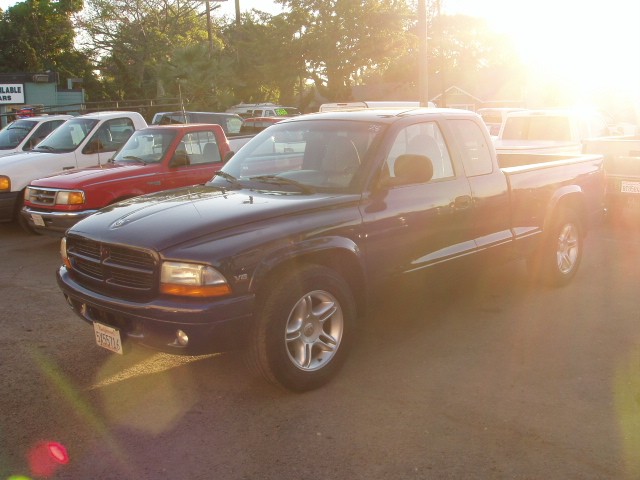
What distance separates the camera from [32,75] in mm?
34844

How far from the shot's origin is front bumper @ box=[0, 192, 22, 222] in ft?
33.8

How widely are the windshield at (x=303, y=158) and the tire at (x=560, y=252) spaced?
248 centimetres

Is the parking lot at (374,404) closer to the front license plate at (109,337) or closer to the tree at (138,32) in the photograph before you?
the front license plate at (109,337)

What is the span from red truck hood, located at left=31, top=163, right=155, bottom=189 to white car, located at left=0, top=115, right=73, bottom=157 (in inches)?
171

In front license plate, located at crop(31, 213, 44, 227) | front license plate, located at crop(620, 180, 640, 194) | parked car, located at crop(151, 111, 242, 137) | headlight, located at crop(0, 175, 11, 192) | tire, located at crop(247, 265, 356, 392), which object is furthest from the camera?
parked car, located at crop(151, 111, 242, 137)

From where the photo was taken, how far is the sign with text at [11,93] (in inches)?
1337

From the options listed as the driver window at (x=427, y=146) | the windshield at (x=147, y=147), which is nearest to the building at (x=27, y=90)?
the windshield at (x=147, y=147)

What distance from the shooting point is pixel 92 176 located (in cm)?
884

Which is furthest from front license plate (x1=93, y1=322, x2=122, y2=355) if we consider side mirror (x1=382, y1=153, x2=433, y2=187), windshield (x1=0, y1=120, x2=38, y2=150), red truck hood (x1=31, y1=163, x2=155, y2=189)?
windshield (x1=0, y1=120, x2=38, y2=150)

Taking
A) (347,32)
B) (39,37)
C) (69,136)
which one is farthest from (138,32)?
(69,136)

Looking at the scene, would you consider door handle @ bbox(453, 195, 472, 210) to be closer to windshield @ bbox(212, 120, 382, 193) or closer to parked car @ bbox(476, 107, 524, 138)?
windshield @ bbox(212, 120, 382, 193)

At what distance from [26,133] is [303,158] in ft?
31.7

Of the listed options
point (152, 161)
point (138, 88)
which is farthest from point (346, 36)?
point (152, 161)

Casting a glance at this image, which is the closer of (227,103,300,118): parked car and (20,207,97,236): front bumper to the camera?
(20,207,97,236): front bumper
